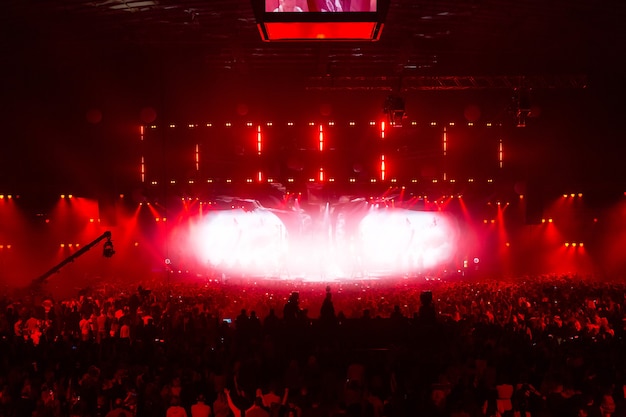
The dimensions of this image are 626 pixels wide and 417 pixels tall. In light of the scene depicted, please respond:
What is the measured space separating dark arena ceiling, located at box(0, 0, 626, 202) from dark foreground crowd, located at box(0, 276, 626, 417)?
578 cm

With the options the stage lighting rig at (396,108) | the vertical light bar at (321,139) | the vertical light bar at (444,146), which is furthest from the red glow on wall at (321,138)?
the stage lighting rig at (396,108)

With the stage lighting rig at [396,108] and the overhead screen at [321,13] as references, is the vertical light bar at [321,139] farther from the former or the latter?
the overhead screen at [321,13]

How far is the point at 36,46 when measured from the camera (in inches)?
583

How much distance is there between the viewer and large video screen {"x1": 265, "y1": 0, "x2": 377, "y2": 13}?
440 cm

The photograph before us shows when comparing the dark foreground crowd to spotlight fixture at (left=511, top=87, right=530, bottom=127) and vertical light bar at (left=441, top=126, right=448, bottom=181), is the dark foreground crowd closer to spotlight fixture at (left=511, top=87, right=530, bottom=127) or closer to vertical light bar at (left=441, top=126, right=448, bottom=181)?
spotlight fixture at (left=511, top=87, right=530, bottom=127)

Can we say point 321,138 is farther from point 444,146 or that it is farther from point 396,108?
point 396,108

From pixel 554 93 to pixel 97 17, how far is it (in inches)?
558

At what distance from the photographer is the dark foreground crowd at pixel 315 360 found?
22.2ft

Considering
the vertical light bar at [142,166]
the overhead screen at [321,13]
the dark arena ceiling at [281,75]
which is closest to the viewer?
the overhead screen at [321,13]

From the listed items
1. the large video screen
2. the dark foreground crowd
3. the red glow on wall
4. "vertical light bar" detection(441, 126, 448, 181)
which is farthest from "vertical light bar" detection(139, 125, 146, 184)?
the large video screen

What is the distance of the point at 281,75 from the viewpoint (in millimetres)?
18906

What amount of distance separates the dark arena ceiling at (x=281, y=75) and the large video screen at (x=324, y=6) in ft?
24.7

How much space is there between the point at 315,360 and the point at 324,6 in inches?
207

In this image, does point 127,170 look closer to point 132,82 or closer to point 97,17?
point 132,82
